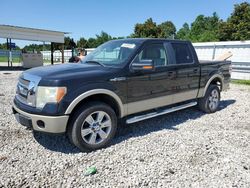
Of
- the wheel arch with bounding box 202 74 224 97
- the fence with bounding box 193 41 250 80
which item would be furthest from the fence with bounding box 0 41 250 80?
the wheel arch with bounding box 202 74 224 97

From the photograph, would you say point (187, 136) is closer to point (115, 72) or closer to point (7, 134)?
point (115, 72)

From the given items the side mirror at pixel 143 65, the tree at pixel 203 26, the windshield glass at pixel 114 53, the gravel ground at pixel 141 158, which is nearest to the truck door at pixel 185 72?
the gravel ground at pixel 141 158

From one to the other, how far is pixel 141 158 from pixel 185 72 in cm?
250

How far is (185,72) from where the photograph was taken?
530 cm

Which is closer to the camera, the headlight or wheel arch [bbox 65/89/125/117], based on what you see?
the headlight

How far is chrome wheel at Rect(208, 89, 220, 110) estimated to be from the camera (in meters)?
6.27

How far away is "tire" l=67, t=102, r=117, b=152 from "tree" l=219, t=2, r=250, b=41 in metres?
32.9

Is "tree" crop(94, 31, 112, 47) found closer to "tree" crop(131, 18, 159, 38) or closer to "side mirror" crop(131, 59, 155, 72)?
"tree" crop(131, 18, 159, 38)

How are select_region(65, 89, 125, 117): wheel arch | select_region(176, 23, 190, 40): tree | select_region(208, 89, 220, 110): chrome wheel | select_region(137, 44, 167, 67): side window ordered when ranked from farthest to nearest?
1. select_region(176, 23, 190, 40): tree
2. select_region(208, 89, 220, 110): chrome wheel
3. select_region(137, 44, 167, 67): side window
4. select_region(65, 89, 125, 117): wheel arch

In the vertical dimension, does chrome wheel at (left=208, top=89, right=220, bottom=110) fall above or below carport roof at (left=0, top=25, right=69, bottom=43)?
below

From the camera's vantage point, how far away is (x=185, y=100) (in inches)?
218

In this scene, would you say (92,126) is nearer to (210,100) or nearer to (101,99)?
(101,99)

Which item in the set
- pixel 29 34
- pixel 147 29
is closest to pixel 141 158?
pixel 29 34

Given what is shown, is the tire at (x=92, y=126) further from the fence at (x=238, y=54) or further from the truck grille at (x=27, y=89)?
the fence at (x=238, y=54)
